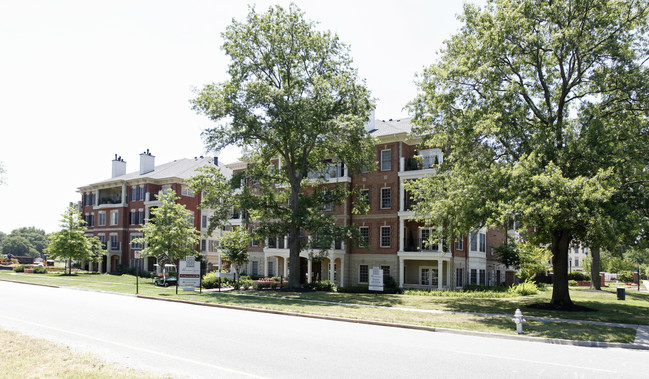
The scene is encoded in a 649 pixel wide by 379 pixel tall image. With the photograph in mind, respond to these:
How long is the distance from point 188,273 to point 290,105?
1160cm

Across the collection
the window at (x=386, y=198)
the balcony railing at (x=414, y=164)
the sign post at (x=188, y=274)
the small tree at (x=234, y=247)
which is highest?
the balcony railing at (x=414, y=164)

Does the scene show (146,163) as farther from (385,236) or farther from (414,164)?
(414,164)

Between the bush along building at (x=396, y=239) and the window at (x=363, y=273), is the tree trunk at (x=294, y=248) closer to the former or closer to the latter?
the bush along building at (x=396, y=239)

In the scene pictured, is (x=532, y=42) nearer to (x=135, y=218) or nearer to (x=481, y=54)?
(x=481, y=54)

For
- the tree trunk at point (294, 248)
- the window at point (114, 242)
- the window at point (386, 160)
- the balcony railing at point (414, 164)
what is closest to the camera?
the tree trunk at point (294, 248)

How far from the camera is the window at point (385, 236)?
38.1 metres

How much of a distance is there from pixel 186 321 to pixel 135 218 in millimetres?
47342

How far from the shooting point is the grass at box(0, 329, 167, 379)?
7.74 m

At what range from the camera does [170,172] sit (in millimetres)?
58188

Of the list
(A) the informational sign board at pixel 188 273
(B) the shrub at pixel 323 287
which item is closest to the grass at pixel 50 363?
(A) the informational sign board at pixel 188 273

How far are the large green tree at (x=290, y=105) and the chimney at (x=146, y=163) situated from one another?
106 feet

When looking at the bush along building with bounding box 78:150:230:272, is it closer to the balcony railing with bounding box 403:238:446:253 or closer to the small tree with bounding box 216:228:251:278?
the small tree with bounding box 216:228:251:278

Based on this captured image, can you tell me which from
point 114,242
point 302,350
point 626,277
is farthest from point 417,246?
point 114,242

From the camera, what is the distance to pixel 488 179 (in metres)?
18.8
